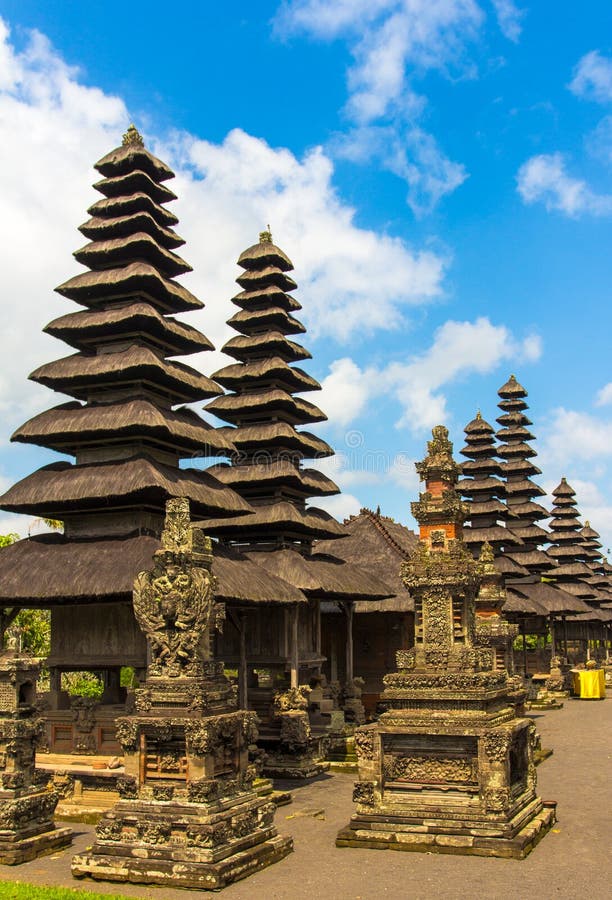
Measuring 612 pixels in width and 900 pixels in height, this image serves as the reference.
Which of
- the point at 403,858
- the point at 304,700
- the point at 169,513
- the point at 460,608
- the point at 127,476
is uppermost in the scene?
the point at 127,476

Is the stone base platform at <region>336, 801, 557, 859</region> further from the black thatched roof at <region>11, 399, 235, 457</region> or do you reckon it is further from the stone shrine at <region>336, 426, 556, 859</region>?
the black thatched roof at <region>11, 399, 235, 457</region>

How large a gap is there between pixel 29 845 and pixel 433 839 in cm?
665

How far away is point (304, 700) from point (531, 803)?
30.0 ft

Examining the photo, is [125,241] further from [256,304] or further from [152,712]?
[152,712]

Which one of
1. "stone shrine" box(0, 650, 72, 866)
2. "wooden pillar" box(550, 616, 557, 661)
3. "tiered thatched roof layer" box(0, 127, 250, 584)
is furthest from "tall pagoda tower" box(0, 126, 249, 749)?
"wooden pillar" box(550, 616, 557, 661)

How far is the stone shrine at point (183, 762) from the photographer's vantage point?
13172 millimetres

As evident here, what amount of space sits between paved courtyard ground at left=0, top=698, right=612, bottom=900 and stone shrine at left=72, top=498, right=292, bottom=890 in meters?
0.33

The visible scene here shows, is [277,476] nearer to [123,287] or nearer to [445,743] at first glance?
[123,287]

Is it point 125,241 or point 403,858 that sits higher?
point 125,241

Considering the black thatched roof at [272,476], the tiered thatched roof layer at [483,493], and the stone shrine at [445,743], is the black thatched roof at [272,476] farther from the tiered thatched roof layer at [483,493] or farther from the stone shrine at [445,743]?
the tiered thatched roof layer at [483,493]

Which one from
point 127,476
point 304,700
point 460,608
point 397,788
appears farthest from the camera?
point 304,700

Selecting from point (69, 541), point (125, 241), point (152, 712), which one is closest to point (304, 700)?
point (69, 541)

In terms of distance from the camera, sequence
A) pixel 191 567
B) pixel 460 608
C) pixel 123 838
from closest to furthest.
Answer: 1. pixel 123 838
2. pixel 191 567
3. pixel 460 608

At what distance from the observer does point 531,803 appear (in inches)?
647
